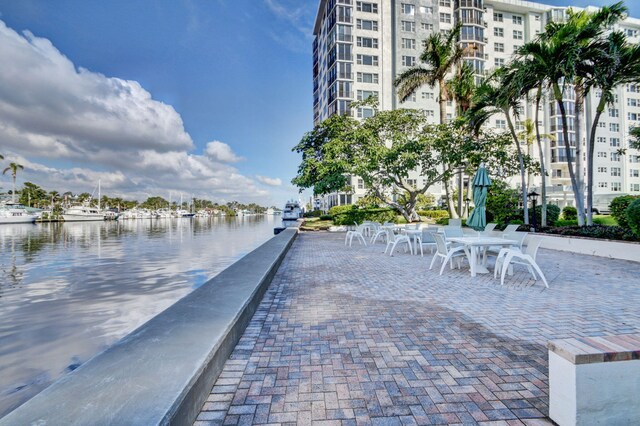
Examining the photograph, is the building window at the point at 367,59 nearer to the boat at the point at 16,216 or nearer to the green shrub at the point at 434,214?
the green shrub at the point at 434,214

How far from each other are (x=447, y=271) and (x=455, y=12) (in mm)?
54708

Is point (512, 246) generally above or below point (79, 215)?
below

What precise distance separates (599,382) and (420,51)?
55.9 m

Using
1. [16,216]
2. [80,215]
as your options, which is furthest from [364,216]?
[80,215]

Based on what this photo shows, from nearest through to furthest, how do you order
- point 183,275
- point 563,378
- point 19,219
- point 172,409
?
1. point 172,409
2. point 563,378
3. point 183,275
4. point 19,219

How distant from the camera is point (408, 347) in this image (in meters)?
3.64

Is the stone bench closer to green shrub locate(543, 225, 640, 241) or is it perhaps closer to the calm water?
the calm water

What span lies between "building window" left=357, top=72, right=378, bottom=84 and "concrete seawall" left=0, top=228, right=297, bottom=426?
1925 inches

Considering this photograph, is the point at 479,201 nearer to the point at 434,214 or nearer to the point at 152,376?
the point at 152,376

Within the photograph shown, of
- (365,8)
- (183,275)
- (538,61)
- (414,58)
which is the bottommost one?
(183,275)

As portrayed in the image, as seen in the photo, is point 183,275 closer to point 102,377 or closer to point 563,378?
point 102,377

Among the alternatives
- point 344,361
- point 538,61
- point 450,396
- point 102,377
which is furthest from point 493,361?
point 538,61

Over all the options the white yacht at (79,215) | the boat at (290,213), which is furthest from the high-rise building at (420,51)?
the white yacht at (79,215)

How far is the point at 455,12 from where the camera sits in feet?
161
